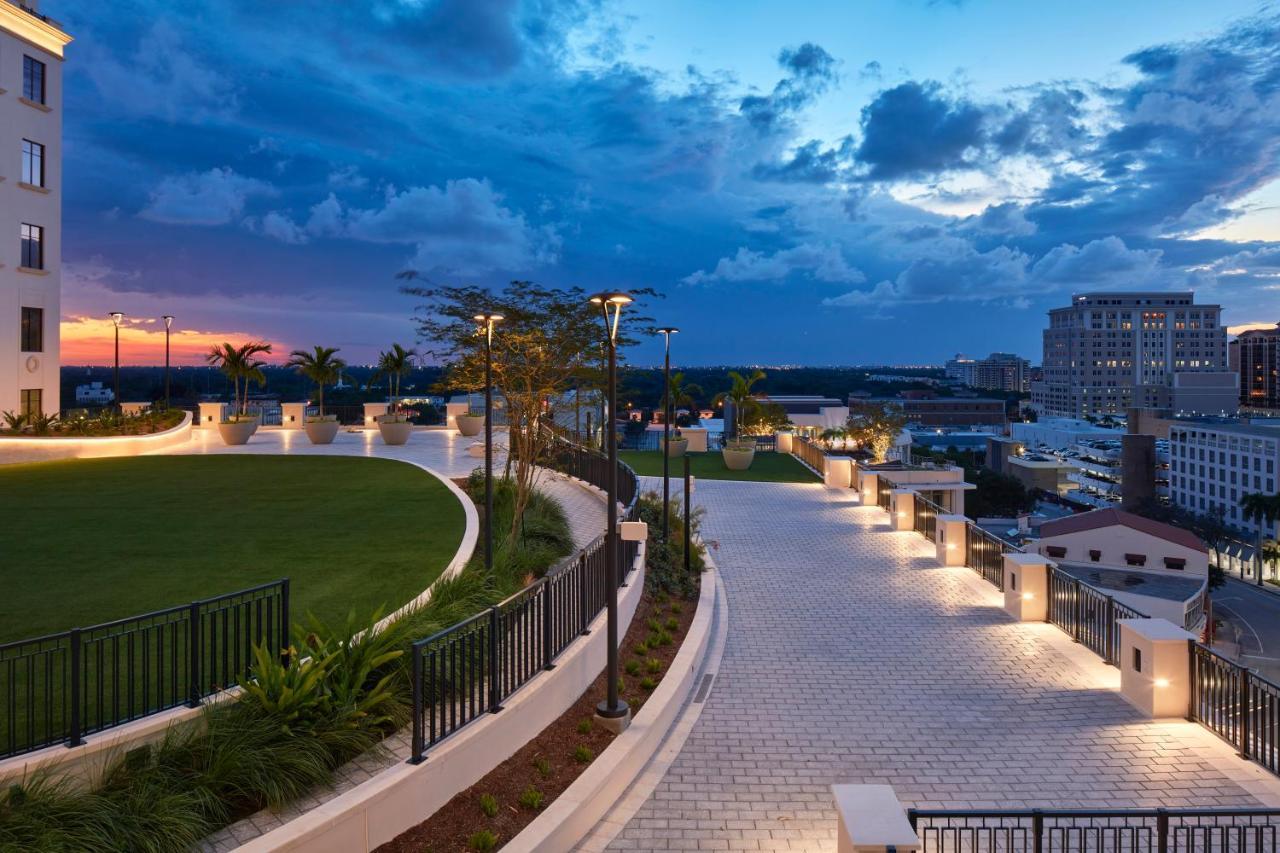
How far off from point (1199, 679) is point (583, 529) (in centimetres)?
1054

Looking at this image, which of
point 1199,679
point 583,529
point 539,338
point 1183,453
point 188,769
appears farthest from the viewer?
point 1183,453

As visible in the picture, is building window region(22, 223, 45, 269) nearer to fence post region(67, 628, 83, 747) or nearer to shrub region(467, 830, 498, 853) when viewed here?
fence post region(67, 628, 83, 747)

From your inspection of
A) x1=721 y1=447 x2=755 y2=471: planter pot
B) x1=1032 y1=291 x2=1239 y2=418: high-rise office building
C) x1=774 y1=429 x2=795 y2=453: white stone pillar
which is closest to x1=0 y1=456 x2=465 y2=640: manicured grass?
x1=721 y1=447 x2=755 y2=471: planter pot

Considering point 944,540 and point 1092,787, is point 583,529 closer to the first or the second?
point 944,540

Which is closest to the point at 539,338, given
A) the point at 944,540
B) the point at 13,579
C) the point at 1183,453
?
the point at 13,579

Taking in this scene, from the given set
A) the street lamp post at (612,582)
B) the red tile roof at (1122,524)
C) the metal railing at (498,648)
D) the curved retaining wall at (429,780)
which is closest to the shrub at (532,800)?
the curved retaining wall at (429,780)

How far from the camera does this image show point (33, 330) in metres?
27.0

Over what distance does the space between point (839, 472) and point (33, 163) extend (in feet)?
102

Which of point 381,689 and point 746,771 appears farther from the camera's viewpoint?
point 746,771

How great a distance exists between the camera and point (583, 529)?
15742mm

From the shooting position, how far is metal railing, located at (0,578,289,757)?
16.5 ft

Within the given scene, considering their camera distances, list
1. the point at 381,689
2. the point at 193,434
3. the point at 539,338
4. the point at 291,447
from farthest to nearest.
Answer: the point at 193,434 < the point at 291,447 < the point at 539,338 < the point at 381,689

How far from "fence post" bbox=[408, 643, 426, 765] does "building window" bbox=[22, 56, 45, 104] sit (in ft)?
104

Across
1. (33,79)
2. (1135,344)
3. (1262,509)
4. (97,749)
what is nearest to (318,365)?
(33,79)
